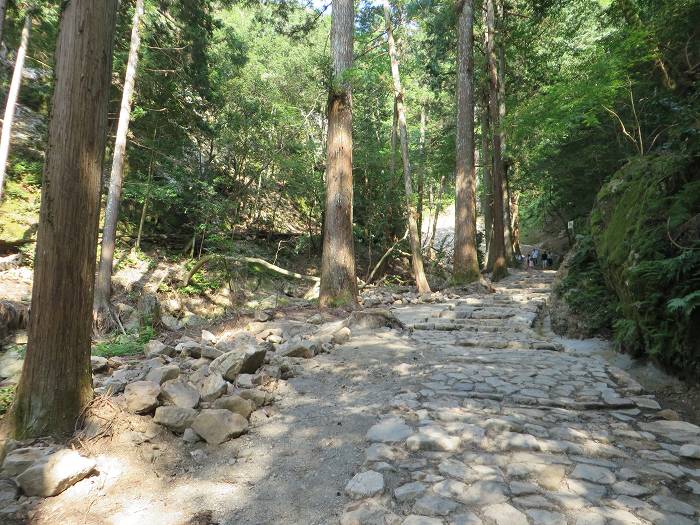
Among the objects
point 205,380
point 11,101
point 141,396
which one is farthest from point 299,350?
point 11,101

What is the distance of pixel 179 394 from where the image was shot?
3363 millimetres

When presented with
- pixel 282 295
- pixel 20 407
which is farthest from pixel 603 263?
pixel 282 295

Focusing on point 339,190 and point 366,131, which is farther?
point 366,131

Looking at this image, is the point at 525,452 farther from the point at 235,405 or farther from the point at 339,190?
the point at 339,190

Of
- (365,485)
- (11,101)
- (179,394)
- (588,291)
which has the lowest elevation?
(365,485)

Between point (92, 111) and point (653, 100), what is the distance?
10318 mm

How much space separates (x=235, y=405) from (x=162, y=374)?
2.68 feet

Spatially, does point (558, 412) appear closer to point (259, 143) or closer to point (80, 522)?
point (80, 522)

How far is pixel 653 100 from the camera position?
8594 millimetres

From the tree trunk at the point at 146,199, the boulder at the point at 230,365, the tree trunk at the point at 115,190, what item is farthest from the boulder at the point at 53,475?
the tree trunk at the point at 146,199

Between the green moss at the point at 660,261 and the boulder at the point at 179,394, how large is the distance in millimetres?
4122

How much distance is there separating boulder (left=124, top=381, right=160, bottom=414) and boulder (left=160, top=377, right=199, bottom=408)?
0.22 feet

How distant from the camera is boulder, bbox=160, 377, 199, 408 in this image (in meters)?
3.32

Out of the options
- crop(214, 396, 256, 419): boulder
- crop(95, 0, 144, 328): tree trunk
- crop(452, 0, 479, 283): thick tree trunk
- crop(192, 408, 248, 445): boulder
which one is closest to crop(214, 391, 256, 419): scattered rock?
crop(214, 396, 256, 419): boulder
